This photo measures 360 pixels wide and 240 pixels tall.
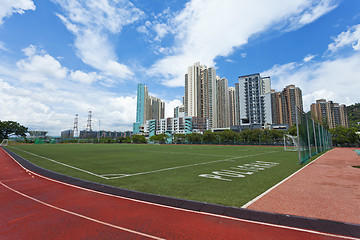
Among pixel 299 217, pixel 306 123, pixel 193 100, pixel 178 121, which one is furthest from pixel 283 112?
pixel 299 217

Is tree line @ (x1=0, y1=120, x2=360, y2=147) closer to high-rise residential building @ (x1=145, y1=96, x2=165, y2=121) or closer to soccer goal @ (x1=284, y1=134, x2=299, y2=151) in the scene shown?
soccer goal @ (x1=284, y1=134, x2=299, y2=151)

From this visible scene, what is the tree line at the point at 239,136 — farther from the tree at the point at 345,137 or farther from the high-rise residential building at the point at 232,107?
the high-rise residential building at the point at 232,107

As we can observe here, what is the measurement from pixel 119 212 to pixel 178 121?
4566 inches

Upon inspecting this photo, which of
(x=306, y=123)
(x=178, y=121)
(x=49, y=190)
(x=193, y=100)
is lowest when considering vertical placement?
(x=49, y=190)

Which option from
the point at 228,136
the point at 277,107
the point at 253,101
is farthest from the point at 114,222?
the point at 277,107

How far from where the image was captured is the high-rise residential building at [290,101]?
122 m

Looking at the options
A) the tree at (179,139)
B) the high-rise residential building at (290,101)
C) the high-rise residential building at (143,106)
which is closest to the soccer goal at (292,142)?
the tree at (179,139)

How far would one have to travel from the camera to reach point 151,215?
187 inches

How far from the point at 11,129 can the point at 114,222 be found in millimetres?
103998

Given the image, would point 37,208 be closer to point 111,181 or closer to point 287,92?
point 111,181

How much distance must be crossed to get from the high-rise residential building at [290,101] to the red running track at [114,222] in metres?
141

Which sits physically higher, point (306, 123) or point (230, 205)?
point (306, 123)

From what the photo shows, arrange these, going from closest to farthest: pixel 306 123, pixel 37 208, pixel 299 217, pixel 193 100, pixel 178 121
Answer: pixel 299 217 → pixel 37 208 → pixel 306 123 → pixel 178 121 → pixel 193 100

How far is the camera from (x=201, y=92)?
143 metres
